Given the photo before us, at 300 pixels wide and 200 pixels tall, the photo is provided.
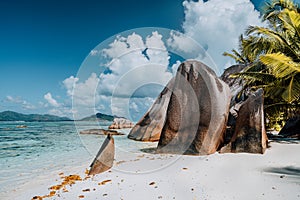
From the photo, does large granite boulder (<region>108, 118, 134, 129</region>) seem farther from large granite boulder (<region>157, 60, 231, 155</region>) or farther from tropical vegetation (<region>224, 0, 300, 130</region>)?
large granite boulder (<region>157, 60, 231, 155</region>)

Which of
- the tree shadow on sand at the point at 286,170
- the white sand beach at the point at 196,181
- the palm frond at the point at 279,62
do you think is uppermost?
the palm frond at the point at 279,62

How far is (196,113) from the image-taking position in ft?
23.9

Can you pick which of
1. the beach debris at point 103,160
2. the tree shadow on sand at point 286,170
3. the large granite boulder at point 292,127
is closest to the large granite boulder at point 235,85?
the large granite boulder at point 292,127

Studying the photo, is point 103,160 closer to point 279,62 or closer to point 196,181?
point 196,181

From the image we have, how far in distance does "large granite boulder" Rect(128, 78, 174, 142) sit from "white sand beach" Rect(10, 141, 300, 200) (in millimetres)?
8213

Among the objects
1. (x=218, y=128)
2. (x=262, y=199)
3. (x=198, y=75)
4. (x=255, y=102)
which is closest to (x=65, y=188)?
(x=262, y=199)

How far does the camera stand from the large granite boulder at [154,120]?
14.1 meters

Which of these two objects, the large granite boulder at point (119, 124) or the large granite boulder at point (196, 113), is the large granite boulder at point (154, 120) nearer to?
the large granite boulder at point (196, 113)

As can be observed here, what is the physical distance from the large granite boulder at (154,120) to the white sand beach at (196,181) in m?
8.21

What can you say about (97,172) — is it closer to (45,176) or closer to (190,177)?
(45,176)

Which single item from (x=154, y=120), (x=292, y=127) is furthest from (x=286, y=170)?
(x=154, y=120)

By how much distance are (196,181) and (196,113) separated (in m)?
3.33

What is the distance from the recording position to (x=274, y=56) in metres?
6.16

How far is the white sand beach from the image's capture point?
360 centimetres
